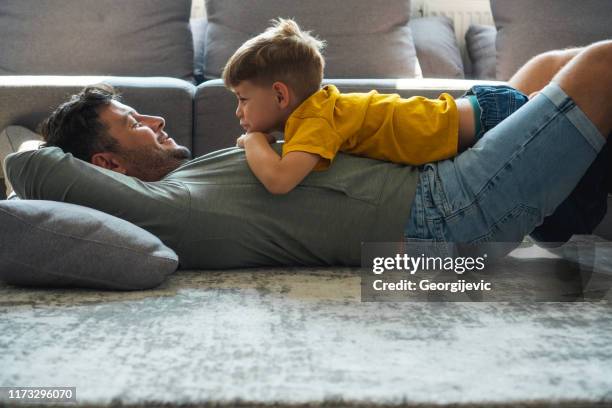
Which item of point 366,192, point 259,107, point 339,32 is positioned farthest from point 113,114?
point 339,32

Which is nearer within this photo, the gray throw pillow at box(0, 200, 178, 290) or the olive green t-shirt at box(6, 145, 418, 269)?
the gray throw pillow at box(0, 200, 178, 290)

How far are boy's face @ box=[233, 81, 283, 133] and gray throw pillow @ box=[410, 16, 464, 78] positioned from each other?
150 centimetres

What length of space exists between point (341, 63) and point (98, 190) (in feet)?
4.76

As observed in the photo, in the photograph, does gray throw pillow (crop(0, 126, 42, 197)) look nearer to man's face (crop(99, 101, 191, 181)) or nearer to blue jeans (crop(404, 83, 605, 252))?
man's face (crop(99, 101, 191, 181))

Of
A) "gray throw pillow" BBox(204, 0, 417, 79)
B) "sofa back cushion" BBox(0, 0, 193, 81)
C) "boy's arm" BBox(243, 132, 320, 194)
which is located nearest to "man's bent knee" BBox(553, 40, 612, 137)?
"boy's arm" BBox(243, 132, 320, 194)

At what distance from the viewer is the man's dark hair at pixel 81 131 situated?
1.58m

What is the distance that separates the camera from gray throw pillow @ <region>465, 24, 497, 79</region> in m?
2.86

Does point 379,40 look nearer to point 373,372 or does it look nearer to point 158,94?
point 158,94

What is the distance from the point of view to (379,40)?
2.67 metres

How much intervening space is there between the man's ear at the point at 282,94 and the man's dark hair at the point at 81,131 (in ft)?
1.37

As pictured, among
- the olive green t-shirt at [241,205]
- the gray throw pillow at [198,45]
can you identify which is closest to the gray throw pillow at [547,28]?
the gray throw pillow at [198,45]

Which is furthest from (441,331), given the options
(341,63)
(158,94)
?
(341,63)

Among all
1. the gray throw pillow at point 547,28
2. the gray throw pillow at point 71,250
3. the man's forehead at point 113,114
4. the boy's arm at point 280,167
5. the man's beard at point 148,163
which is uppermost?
the gray throw pillow at point 547,28

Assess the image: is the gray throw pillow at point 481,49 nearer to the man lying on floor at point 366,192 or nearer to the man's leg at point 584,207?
the man's leg at point 584,207
